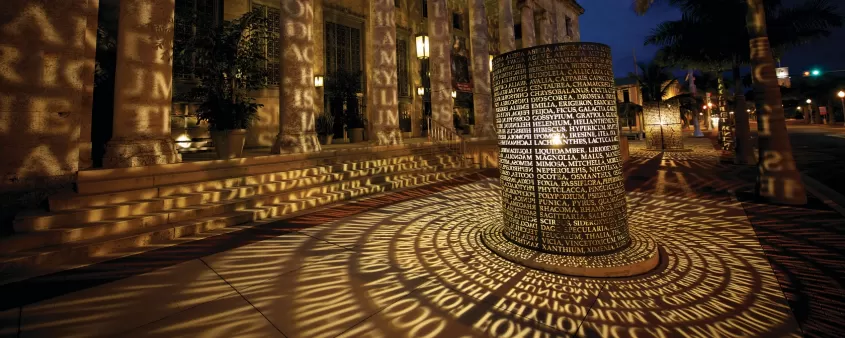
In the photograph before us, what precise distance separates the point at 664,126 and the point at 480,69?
491 inches

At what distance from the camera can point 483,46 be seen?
1652 centimetres

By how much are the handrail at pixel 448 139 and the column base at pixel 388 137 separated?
1.74 meters

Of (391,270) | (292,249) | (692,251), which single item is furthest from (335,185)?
(692,251)

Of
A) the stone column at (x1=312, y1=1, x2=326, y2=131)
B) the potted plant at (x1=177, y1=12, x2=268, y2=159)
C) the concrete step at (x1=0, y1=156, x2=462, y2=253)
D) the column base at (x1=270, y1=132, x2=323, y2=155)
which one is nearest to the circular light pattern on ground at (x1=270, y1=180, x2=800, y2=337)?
the concrete step at (x1=0, y1=156, x2=462, y2=253)

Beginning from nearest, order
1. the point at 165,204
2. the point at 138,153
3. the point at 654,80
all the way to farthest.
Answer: the point at 165,204
the point at 138,153
the point at 654,80

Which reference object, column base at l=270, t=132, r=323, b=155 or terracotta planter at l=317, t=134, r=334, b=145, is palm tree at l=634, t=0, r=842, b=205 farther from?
terracotta planter at l=317, t=134, r=334, b=145

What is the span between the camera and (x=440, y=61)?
1459 cm

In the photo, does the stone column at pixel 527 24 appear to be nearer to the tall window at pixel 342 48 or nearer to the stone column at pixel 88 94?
the tall window at pixel 342 48

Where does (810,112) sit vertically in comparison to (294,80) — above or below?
above

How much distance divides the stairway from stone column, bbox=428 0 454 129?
23.8 feet

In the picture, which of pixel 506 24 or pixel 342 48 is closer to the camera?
pixel 342 48

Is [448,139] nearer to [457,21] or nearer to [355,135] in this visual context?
[355,135]

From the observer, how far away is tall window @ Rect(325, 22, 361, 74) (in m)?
15.8

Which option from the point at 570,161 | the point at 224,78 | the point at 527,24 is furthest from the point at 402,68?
the point at 570,161
